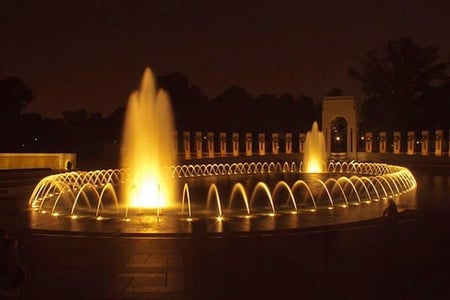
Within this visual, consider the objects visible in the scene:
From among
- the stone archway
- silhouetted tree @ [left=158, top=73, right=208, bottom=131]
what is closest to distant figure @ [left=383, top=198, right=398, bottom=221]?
the stone archway

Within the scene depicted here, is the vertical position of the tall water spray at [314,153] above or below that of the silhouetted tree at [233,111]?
below

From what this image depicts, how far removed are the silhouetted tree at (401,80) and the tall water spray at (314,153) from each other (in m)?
16.9

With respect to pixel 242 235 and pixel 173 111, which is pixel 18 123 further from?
pixel 242 235

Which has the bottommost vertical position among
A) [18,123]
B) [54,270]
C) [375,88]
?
[54,270]

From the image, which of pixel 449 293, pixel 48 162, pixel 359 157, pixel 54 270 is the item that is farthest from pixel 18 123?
pixel 449 293

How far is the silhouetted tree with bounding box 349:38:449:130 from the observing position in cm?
6825

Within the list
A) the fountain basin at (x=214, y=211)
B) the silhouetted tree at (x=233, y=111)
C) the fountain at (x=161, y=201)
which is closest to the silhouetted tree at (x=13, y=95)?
the silhouetted tree at (x=233, y=111)

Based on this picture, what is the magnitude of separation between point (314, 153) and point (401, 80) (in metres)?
23.7

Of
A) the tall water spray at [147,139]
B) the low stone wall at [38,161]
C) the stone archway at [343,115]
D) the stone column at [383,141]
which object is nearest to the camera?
the tall water spray at [147,139]

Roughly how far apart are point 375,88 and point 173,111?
2527 centimetres

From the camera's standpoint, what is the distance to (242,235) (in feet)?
43.3

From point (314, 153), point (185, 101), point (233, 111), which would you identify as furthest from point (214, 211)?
point (233, 111)

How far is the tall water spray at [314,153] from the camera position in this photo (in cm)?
4891

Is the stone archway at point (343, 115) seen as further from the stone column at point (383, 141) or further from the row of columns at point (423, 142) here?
the stone column at point (383, 141)
